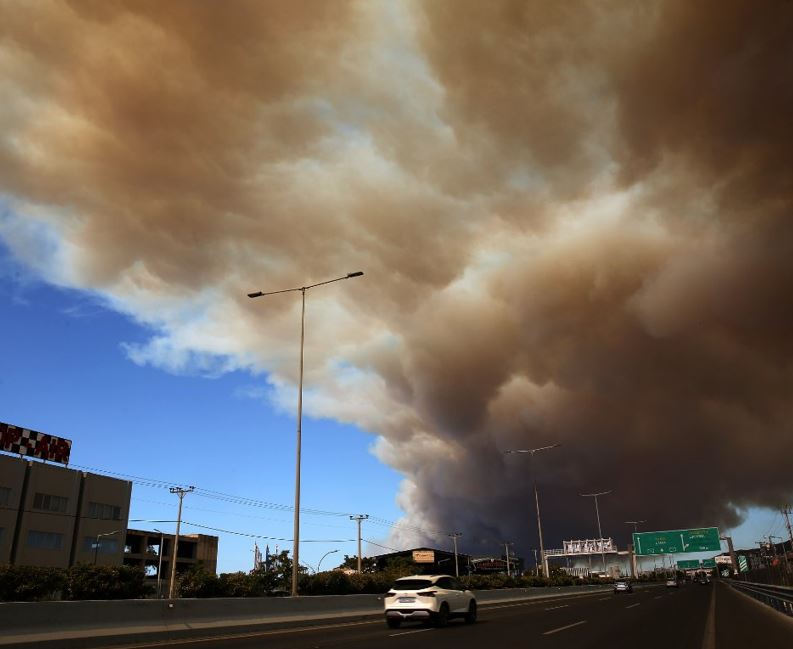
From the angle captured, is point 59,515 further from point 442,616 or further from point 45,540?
point 442,616

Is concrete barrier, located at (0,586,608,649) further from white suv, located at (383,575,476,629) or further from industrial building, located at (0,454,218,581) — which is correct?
industrial building, located at (0,454,218,581)

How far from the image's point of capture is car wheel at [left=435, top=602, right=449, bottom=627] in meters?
18.9

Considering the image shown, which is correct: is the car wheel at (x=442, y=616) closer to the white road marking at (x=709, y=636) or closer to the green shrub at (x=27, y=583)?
the white road marking at (x=709, y=636)

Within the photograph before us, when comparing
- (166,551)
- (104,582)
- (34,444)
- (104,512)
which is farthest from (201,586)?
(166,551)

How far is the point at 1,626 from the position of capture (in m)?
11.9

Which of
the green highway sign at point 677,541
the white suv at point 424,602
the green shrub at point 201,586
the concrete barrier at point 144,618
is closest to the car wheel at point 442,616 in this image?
the white suv at point 424,602

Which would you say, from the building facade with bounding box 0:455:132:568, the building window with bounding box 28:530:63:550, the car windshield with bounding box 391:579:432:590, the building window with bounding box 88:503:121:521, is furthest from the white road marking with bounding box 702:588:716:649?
the building window with bounding box 88:503:121:521

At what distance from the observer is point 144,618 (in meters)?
15.2

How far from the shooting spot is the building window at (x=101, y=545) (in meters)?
80.6

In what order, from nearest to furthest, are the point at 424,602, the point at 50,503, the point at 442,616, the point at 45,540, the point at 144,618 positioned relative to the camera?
the point at 144,618, the point at 424,602, the point at 442,616, the point at 45,540, the point at 50,503

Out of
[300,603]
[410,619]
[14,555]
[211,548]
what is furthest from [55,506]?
[410,619]

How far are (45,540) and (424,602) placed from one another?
74037 millimetres

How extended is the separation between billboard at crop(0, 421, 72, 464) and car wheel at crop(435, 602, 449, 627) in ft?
234

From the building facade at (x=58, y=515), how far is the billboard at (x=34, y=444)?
3.65ft
